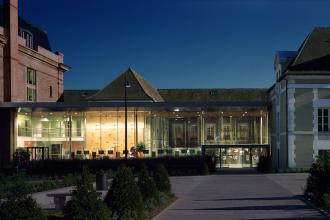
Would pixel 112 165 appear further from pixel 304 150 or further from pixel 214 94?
pixel 214 94

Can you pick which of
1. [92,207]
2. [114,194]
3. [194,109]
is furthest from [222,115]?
[92,207]

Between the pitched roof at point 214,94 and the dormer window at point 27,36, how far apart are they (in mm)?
25733

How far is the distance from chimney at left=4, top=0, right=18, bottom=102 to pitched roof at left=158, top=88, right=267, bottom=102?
102ft

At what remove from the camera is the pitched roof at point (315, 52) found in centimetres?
4906

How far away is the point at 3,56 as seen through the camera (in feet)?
199

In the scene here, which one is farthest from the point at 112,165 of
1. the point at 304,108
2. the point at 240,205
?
the point at 240,205

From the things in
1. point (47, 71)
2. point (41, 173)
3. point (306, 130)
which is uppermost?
point (47, 71)

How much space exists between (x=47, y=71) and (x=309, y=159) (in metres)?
36.4

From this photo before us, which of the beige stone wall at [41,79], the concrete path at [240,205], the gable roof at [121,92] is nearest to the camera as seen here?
the concrete path at [240,205]

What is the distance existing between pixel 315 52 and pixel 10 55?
29.7 m

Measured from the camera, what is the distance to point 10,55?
6062 centimetres

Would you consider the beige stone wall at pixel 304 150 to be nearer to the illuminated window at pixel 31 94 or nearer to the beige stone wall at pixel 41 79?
the beige stone wall at pixel 41 79

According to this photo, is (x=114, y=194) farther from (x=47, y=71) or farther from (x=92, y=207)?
(x=47, y=71)

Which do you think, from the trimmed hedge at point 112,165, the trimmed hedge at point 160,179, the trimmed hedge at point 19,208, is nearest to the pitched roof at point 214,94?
the trimmed hedge at point 112,165
